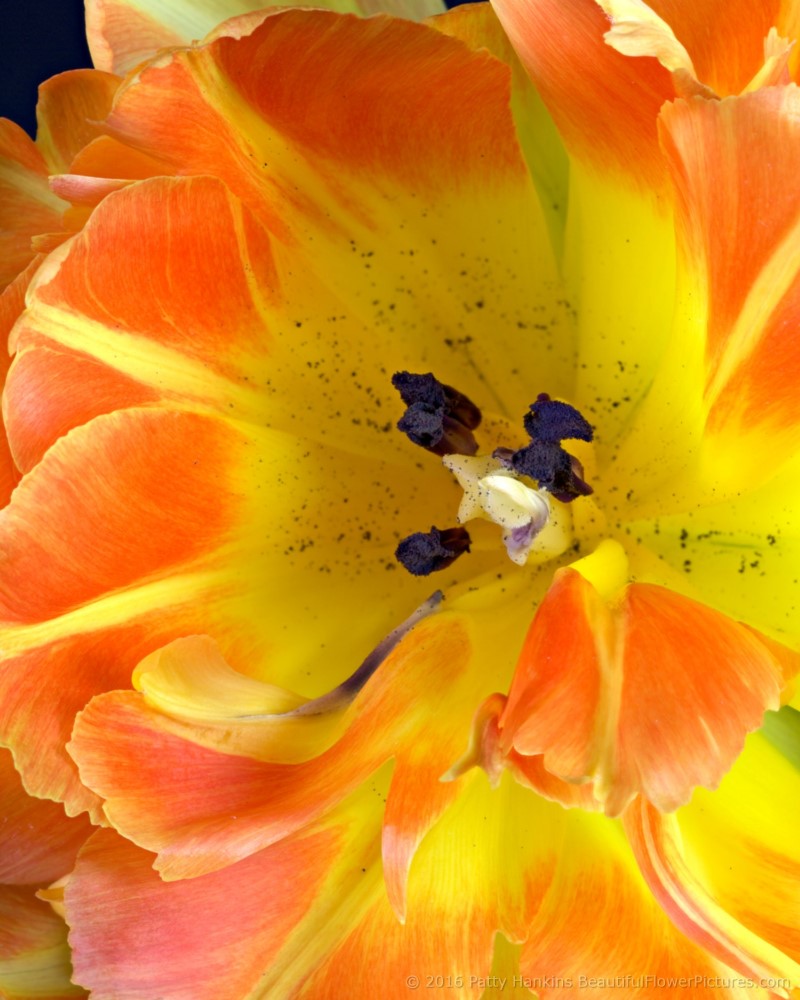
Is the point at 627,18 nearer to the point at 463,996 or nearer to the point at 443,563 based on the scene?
the point at 443,563

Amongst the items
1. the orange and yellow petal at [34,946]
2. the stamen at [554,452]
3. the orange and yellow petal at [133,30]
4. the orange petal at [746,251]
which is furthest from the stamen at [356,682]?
the orange and yellow petal at [133,30]

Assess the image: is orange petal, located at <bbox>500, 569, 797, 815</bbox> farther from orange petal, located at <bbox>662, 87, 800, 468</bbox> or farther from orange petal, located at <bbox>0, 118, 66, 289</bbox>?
orange petal, located at <bbox>0, 118, 66, 289</bbox>

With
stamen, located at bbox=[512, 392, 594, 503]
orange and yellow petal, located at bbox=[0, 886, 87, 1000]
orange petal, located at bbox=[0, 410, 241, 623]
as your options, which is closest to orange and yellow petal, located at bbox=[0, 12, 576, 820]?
orange petal, located at bbox=[0, 410, 241, 623]

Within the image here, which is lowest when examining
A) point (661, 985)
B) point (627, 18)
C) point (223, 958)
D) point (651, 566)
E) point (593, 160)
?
point (223, 958)

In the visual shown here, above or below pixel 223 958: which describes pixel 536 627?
above

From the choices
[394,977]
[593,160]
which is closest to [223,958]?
[394,977]

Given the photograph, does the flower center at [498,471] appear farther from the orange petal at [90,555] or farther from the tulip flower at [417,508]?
the orange petal at [90,555]

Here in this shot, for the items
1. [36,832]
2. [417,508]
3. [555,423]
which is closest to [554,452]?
[555,423]
